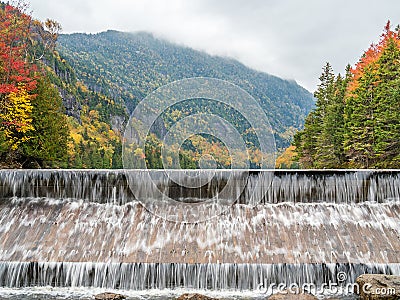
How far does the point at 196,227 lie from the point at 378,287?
553 centimetres

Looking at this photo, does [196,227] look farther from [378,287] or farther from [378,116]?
[378,116]

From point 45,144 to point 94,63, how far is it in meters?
168

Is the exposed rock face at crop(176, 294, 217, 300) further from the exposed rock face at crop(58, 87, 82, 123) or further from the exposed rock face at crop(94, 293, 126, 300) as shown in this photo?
the exposed rock face at crop(58, 87, 82, 123)

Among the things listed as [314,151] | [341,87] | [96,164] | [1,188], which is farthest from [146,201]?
[96,164]

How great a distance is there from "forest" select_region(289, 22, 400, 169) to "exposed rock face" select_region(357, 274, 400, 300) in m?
15.5

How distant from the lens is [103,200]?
14.4m

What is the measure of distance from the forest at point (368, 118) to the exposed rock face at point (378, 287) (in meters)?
15.5

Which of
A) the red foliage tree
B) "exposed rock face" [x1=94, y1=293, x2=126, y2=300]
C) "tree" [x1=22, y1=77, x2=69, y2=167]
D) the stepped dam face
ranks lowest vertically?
"exposed rock face" [x1=94, y1=293, x2=126, y2=300]

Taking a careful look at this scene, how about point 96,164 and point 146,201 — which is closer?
point 146,201

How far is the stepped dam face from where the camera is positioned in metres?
11.5

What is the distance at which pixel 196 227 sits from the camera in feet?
43.3

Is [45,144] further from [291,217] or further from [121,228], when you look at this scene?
[291,217]

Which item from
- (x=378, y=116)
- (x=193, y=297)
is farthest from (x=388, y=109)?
(x=193, y=297)

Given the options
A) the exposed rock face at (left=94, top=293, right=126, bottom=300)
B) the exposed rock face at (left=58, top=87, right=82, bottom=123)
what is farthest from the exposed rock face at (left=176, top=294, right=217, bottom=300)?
the exposed rock face at (left=58, top=87, right=82, bottom=123)
